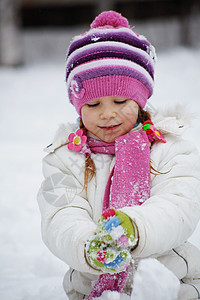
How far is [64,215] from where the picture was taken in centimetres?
137

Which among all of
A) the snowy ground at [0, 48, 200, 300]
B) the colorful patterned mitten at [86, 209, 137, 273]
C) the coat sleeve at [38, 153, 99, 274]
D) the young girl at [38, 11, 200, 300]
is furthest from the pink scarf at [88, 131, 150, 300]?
the snowy ground at [0, 48, 200, 300]

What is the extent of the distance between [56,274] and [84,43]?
1.29 metres

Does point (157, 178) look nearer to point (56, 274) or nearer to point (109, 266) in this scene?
point (109, 266)

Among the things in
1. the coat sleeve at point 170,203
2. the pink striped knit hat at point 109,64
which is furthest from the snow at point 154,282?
the pink striped knit hat at point 109,64

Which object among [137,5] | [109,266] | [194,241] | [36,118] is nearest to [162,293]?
[109,266]

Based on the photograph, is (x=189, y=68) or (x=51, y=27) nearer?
(x=189, y=68)

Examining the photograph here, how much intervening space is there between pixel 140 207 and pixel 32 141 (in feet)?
10.5

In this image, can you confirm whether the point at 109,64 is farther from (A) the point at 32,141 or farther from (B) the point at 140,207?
(A) the point at 32,141

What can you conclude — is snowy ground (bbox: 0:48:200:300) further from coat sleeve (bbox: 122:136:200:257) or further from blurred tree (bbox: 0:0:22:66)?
coat sleeve (bbox: 122:136:200:257)

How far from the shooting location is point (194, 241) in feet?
6.77

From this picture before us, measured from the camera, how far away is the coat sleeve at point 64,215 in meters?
1.24

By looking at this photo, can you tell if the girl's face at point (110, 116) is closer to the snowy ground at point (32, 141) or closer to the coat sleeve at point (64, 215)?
the coat sleeve at point (64, 215)

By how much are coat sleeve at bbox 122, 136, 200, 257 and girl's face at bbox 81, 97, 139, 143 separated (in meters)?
0.16

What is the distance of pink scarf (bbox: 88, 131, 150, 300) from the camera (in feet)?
4.42
